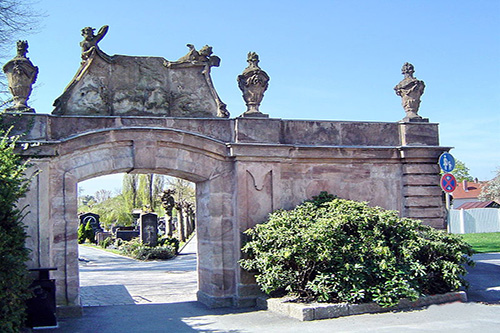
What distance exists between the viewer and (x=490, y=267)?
45.4 ft

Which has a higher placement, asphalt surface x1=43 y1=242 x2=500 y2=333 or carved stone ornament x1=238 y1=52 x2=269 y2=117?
carved stone ornament x1=238 y1=52 x2=269 y2=117

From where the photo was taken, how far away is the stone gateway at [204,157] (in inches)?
380

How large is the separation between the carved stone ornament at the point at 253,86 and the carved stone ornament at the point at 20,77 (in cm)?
400

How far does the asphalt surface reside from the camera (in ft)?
26.5

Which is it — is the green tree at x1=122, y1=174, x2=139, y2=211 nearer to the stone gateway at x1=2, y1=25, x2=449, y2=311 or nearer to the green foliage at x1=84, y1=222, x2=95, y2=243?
the green foliage at x1=84, y1=222, x2=95, y2=243

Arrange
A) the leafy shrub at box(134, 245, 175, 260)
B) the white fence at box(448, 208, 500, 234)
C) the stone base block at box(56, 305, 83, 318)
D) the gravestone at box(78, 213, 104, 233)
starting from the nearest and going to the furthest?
the stone base block at box(56, 305, 83, 318) → the leafy shrub at box(134, 245, 175, 260) → the white fence at box(448, 208, 500, 234) → the gravestone at box(78, 213, 104, 233)

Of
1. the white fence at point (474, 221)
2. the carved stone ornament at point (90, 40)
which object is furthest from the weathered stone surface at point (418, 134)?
the white fence at point (474, 221)

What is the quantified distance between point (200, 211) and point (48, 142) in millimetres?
3330

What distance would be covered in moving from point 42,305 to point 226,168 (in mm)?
4200

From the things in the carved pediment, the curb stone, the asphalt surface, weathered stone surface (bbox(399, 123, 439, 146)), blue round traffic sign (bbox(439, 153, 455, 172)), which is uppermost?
the carved pediment

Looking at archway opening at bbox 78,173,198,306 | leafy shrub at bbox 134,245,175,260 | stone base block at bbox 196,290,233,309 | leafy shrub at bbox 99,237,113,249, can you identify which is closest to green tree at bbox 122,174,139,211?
archway opening at bbox 78,173,198,306

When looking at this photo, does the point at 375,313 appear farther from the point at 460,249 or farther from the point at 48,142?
the point at 48,142

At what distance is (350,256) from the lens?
31.0 ft

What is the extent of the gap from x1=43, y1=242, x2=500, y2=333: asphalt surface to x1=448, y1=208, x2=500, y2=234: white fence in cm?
2504
